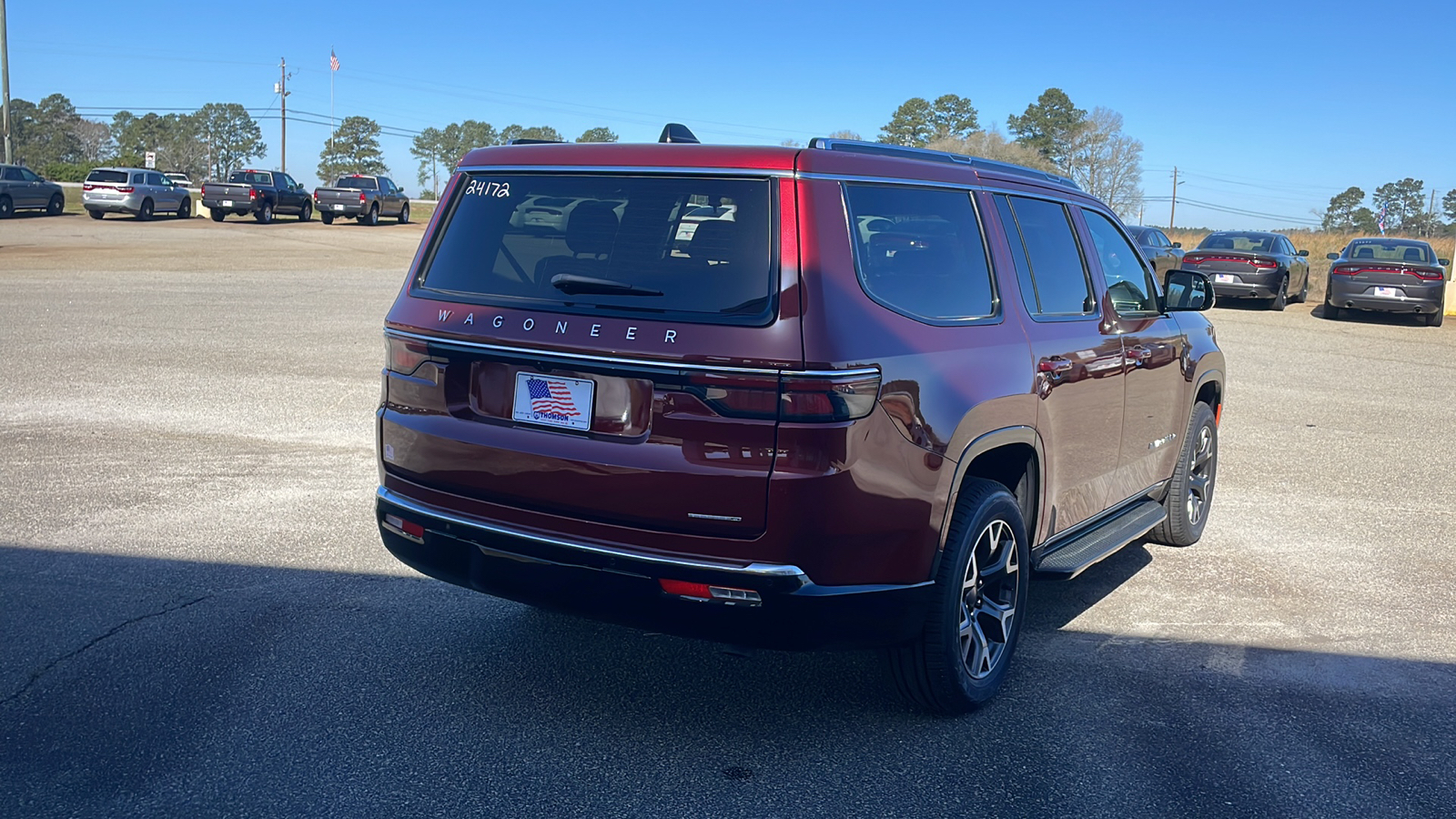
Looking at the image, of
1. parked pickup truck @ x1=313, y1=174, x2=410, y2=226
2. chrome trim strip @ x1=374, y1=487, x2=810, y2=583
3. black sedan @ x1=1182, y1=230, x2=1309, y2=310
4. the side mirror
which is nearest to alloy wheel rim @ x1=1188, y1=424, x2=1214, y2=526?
the side mirror

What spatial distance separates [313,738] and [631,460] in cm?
135

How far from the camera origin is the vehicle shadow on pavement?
136 inches

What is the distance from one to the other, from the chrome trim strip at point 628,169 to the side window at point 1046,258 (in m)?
1.33

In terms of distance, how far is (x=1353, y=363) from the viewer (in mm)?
15781

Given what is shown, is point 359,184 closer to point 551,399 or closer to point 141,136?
point 551,399

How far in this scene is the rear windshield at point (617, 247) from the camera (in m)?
3.53

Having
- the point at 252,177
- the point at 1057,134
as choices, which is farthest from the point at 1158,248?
the point at 1057,134

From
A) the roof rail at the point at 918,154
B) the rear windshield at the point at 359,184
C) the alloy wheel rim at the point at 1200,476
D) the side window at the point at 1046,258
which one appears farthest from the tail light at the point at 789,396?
the rear windshield at the point at 359,184

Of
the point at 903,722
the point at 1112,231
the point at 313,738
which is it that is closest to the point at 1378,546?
the point at 1112,231

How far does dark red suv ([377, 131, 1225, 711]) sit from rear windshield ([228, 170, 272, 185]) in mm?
43585

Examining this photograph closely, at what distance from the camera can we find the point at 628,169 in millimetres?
3760

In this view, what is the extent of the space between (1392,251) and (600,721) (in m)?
23.3

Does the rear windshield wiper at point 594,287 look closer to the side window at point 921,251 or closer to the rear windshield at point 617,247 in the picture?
the rear windshield at point 617,247

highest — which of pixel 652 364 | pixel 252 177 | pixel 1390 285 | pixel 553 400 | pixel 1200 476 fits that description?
pixel 252 177
